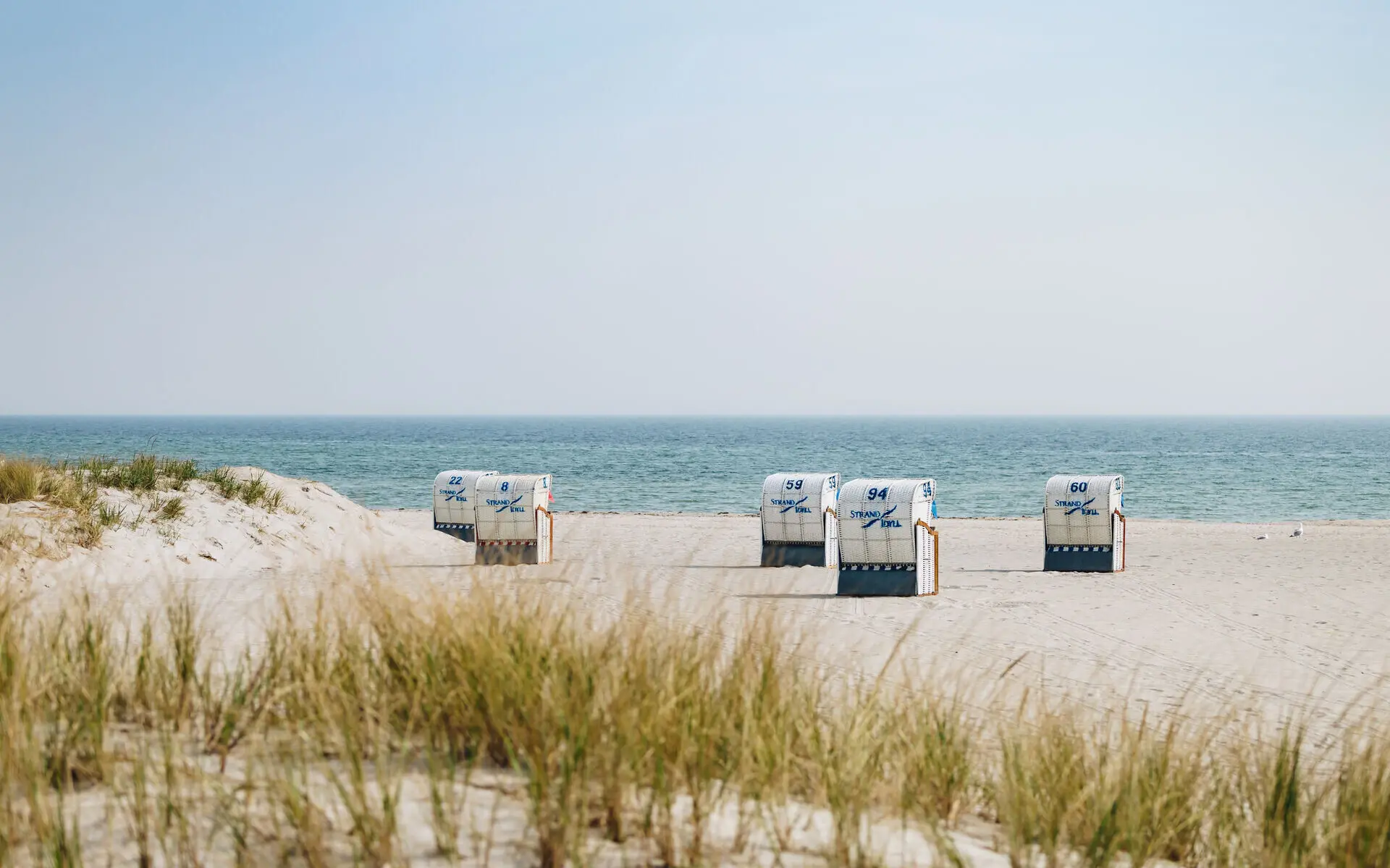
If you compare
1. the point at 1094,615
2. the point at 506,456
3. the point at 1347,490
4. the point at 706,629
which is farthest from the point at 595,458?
the point at 706,629

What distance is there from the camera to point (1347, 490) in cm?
4622

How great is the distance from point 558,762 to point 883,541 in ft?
38.7

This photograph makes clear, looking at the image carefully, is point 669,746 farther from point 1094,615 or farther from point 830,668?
point 1094,615

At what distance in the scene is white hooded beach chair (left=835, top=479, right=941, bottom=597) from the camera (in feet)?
49.3

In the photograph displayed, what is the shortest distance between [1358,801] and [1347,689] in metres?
6.70

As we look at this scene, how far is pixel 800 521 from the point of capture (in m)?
18.3

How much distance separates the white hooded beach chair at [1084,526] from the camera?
1867 centimetres

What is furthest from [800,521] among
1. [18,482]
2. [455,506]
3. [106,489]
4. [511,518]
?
[18,482]

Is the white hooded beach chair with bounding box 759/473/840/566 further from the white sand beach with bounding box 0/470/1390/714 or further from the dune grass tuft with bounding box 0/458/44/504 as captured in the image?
the dune grass tuft with bounding box 0/458/44/504

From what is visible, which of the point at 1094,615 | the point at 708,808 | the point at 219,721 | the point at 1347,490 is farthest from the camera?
the point at 1347,490

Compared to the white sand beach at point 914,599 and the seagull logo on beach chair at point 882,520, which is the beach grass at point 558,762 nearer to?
the white sand beach at point 914,599

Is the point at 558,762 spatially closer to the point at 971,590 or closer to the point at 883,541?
the point at 883,541

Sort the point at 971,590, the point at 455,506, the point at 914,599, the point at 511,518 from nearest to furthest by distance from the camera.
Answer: the point at 914,599 < the point at 971,590 < the point at 511,518 < the point at 455,506

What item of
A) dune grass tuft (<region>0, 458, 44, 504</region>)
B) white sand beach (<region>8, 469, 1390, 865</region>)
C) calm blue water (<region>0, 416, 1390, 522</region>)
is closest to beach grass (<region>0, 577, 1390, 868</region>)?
white sand beach (<region>8, 469, 1390, 865</region>)
